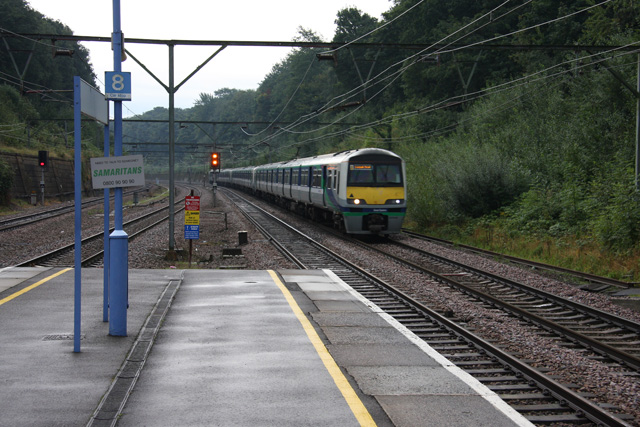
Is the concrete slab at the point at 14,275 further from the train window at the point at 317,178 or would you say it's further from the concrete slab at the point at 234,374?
the train window at the point at 317,178

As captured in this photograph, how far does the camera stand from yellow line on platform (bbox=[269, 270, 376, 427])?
521 cm

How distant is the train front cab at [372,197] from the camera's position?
2223 cm

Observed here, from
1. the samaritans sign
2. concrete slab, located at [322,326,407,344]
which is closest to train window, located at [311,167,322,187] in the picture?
concrete slab, located at [322,326,407,344]

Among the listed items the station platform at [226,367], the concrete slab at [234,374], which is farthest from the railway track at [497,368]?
the concrete slab at [234,374]

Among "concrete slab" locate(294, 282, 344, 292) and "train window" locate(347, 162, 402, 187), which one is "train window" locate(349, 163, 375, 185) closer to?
"train window" locate(347, 162, 402, 187)

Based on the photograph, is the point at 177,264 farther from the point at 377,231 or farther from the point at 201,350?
the point at 201,350

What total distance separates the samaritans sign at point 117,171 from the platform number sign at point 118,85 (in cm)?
77

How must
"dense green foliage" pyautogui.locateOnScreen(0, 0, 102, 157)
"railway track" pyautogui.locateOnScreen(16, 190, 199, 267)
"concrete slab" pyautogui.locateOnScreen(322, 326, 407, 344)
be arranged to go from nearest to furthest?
1. "concrete slab" pyautogui.locateOnScreen(322, 326, 407, 344)
2. "railway track" pyautogui.locateOnScreen(16, 190, 199, 267)
3. "dense green foliage" pyautogui.locateOnScreen(0, 0, 102, 157)

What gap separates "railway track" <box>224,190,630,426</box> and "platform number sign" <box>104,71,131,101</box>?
4.72 meters

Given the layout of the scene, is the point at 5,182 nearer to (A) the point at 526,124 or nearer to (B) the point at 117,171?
(A) the point at 526,124

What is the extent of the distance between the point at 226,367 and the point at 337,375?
1.10 metres

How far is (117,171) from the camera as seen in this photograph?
24.8 feet

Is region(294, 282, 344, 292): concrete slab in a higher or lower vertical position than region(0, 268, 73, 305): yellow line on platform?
lower

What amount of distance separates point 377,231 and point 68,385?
16751mm
